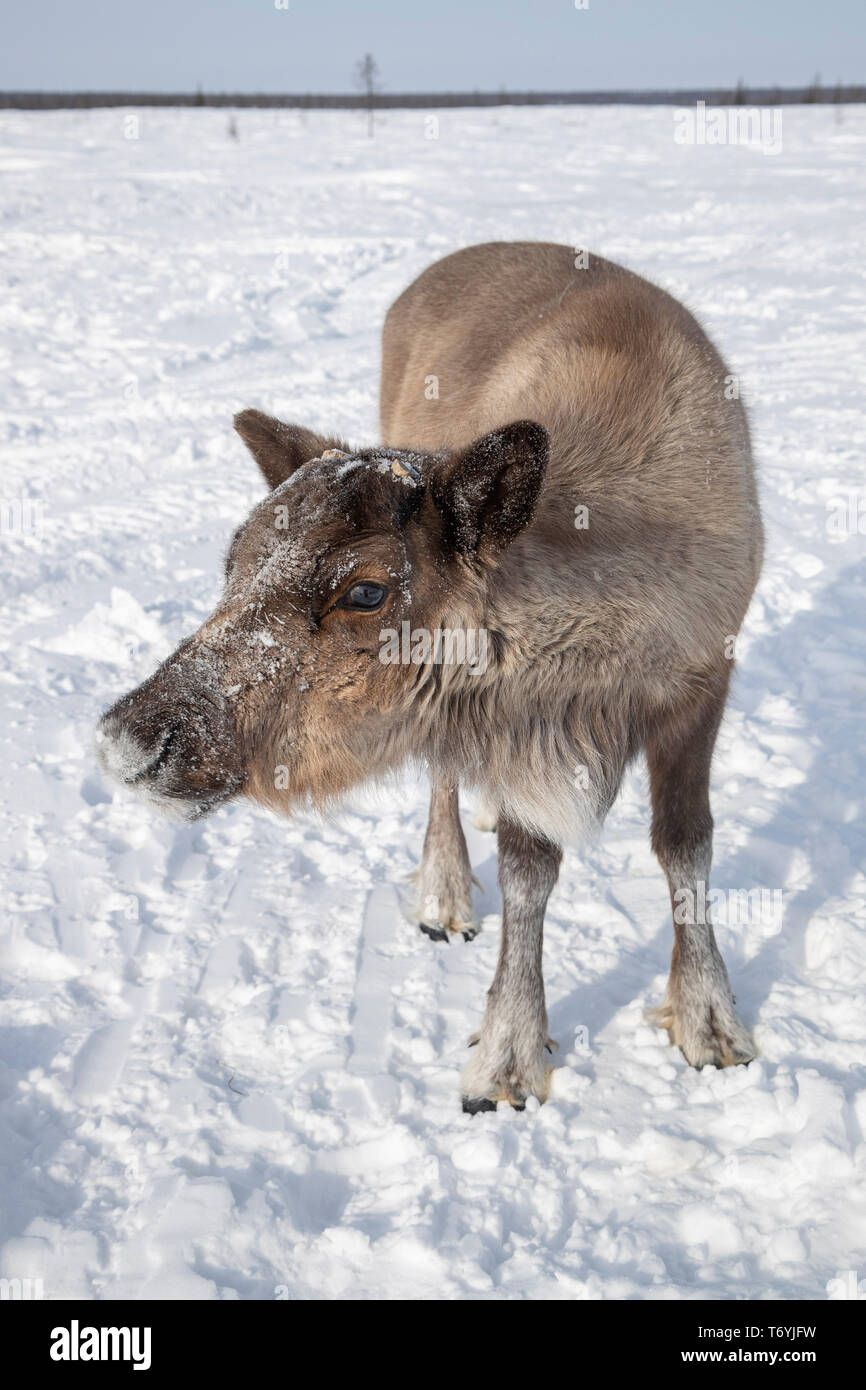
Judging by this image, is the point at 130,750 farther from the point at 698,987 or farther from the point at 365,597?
the point at 698,987

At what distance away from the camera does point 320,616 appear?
259 centimetres

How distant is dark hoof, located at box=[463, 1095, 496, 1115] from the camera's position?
330 centimetres

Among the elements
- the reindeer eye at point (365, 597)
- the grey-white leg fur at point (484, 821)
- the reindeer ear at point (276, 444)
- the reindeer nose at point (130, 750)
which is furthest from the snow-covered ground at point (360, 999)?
the reindeer ear at point (276, 444)

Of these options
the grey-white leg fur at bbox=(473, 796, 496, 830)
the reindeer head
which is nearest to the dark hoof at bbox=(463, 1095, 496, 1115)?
the reindeer head

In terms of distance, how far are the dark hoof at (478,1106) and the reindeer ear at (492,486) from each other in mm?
1904

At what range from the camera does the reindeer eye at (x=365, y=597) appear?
255 centimetres

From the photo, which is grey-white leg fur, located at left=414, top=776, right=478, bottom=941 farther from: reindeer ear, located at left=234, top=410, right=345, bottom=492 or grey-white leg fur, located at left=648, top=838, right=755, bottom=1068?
reindeer ear, located at left=234, top=410, right=345, bottom=492

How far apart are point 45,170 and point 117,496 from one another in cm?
1685

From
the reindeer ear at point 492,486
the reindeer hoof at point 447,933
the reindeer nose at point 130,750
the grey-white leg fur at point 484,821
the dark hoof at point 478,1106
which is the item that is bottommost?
the dark hoof at point 478,1106

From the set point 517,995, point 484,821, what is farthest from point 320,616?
point 484,821

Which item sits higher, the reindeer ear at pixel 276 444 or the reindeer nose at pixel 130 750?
the reindeer ear at pixel 276 444

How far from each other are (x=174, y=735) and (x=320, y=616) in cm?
50

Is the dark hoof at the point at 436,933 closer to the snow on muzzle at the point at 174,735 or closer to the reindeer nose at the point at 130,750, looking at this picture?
the snow on muzzle at the point at 174,735

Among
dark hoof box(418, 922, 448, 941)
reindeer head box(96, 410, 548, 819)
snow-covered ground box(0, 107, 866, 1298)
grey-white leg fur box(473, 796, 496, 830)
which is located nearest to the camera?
reindeer head box(96, 410, 548, 819)
